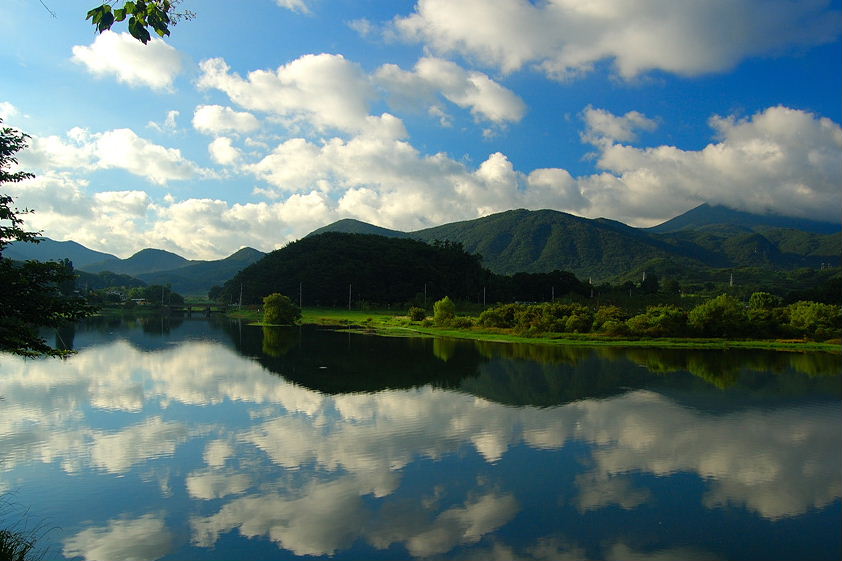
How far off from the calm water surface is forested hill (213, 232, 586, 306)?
10247cm

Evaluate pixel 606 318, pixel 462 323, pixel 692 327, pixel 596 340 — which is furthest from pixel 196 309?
pixel 692 327

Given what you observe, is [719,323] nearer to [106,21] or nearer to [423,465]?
[423,465]

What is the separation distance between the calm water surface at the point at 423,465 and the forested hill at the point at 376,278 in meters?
102

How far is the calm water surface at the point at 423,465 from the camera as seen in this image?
44.7ft

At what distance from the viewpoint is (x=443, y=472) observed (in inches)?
726

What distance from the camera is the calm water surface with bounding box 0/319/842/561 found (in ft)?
44.7

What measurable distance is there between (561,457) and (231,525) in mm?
12260

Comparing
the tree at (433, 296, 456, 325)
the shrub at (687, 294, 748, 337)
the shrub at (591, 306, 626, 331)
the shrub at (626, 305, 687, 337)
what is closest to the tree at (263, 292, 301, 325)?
the tree at (433, 296, 456, 325)

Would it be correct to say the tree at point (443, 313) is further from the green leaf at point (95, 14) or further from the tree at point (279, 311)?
the green leaf at point (95, 14)

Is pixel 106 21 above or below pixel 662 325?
above

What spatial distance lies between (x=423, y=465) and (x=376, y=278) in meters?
140

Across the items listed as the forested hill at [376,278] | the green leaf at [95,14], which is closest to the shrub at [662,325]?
the green leaf at [95,14]

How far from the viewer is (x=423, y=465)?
63.0 feet

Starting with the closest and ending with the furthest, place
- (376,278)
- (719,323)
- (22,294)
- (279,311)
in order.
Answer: (22,294), (719,323), (279,311), (376,278)
